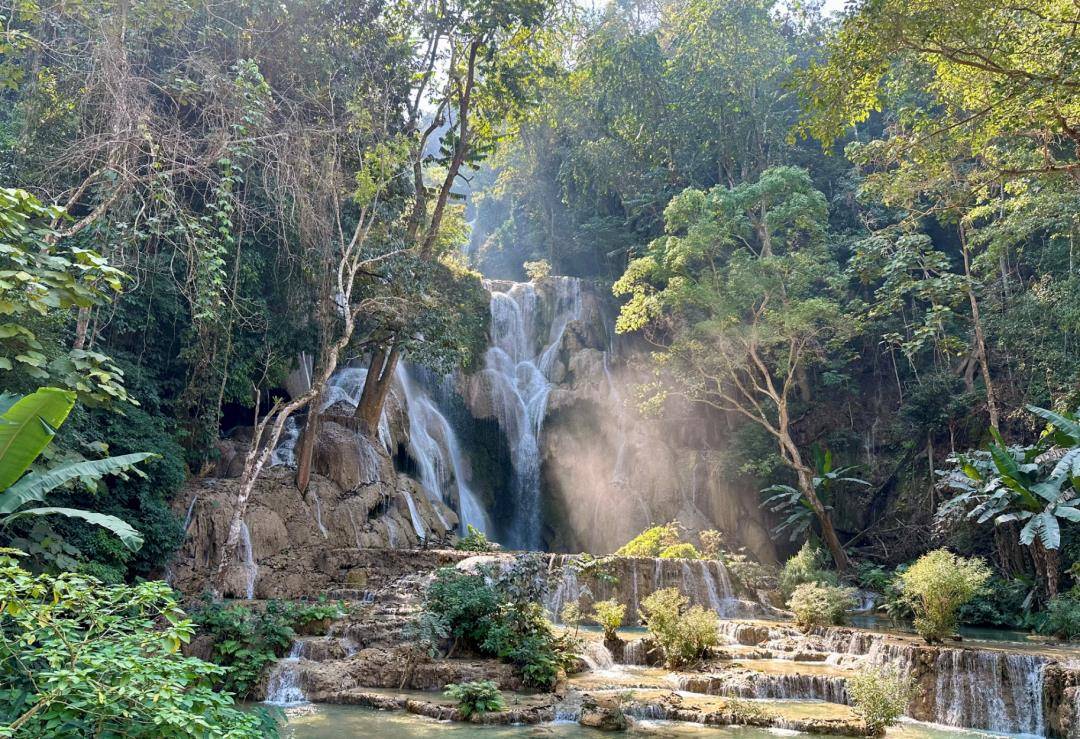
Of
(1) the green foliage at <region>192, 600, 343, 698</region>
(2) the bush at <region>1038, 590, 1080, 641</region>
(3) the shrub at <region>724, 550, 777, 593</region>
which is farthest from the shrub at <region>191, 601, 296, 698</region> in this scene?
(2) the bush at <region>1038, 590, 1080, 641</region>

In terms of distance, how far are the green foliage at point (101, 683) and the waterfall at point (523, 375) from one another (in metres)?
20.1

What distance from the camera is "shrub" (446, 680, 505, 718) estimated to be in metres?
9.21

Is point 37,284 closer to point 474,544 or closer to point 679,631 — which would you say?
point 679,631

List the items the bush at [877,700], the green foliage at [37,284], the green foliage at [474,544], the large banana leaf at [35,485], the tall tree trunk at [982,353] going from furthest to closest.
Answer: the tall tree trunk at [982,353], the green foliage at [474,544], the bush at [877,700], the large banana leaf at [35,485], the green foliage at [37,284]

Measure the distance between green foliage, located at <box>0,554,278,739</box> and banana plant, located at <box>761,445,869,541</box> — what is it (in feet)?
66.3

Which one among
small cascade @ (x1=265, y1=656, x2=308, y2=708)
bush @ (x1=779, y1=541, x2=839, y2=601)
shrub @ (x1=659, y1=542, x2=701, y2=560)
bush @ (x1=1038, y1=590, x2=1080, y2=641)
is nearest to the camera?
small cascade @ (x1=265, y1=656, x2=308, y2=708)

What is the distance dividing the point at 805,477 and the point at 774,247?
919 centimetres

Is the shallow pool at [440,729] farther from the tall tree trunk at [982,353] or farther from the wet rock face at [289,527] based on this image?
the tall tree trunk at [982,353]

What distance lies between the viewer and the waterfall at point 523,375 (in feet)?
83.0

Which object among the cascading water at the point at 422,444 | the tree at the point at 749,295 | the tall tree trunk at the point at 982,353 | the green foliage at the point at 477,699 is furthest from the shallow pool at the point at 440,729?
the tree at the point at 749,295

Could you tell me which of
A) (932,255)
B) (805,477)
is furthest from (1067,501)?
(932,255)

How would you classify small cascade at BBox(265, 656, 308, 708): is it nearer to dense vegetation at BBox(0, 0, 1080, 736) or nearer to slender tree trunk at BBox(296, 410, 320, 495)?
dense vegetation at BBox(0, 0, 1080, 736)

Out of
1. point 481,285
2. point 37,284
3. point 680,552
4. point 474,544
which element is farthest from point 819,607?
point 481,285

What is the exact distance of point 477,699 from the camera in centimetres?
931
